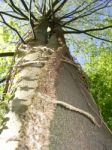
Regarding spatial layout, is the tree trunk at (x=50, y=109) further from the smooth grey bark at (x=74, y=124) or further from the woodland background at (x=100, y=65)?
the woodland background at (x=100, y=65)

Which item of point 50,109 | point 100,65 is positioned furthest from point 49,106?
point 100,65

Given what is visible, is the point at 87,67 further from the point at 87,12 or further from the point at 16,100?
the point at 16,100

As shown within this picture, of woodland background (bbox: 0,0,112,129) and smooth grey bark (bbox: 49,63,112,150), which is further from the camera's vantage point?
woodland background (bbox: 0,0,112,129)

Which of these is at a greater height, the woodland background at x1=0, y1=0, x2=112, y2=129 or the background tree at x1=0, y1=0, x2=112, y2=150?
the woodland background at x1=0, y1=0, x2=112, y2=129

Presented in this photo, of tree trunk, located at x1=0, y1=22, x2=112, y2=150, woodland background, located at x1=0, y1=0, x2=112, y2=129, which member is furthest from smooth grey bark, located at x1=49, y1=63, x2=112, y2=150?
woodland background, located at x1=0, y1=0, x2=112, y2=129

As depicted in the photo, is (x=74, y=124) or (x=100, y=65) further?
(x=100, y=65)

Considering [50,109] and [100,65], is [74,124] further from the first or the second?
[100,65]

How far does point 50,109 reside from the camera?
2.31 m

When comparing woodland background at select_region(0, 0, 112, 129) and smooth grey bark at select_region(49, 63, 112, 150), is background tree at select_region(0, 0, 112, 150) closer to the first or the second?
smooth grey bark at select_region(49, 63, 112, 150)

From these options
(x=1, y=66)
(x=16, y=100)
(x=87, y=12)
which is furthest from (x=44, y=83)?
(x=87, y=12)

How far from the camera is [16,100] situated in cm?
248

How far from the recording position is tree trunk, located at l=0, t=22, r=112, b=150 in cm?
205

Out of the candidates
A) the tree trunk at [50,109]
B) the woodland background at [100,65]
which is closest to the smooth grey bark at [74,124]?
the tree trunk at [50,109]

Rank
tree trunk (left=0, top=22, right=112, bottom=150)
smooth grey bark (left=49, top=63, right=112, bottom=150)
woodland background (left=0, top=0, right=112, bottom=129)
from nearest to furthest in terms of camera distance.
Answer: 1. tree trunk (left=0, top=22, right=112, bottom=150)
2. smooth grey bark (left=49, top=63, right=112, bottom=150)
3. woodland background (left=0, top=0, right=112, bottom=129)
